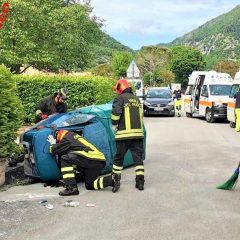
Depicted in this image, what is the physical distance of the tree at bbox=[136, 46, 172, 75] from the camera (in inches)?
4227

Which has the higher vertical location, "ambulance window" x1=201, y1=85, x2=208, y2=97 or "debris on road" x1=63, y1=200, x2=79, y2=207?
"ambulance window" x1=201, y1=85, x2=208, y2=97

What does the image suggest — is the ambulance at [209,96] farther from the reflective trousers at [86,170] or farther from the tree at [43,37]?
the reflective trousers at [86,170]

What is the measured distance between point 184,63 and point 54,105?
11607 cm

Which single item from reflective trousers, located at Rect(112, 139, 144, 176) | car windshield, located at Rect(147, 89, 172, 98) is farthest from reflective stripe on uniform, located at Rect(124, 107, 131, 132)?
car windshield, located at Rect(147, 89, 172, 98)

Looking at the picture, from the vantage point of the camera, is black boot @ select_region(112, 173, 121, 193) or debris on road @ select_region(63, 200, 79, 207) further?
black boot @ select_region(112, 173, 121, 193)

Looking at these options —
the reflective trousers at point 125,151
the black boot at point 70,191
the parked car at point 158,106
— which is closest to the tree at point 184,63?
the parked car at point 158,106

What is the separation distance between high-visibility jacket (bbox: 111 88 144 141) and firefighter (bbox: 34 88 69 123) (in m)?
2.66

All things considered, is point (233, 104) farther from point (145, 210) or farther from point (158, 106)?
point (145, 210)

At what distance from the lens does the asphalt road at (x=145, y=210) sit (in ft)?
20.1

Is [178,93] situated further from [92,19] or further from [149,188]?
[149,188]

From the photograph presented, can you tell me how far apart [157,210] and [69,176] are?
5.96ft

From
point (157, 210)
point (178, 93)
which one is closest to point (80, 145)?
point (157, 210)

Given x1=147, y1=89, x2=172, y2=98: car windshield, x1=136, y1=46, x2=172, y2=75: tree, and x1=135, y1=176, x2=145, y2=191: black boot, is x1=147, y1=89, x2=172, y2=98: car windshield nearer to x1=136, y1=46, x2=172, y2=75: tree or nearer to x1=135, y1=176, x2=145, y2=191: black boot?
x1=135, y1=176, x2=145, y2=191: black boot

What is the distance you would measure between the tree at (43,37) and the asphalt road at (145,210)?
56.9 feet
